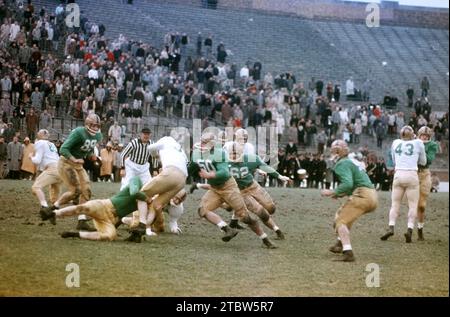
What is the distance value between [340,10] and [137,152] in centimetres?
989

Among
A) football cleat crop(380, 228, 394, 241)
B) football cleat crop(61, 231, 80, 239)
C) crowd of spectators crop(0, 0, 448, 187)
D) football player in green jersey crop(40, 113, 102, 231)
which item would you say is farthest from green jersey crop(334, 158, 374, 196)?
crowd of spectators crop(0, 0, 448, 187)

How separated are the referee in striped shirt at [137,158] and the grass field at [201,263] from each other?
2.78 ft

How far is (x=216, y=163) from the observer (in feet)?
32.2

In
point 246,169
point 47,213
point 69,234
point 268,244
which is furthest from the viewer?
point 246,169

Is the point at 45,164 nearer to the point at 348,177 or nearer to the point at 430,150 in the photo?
the point at 348,177

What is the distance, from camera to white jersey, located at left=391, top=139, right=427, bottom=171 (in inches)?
436

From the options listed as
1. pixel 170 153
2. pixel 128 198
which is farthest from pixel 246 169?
pixel 128 198

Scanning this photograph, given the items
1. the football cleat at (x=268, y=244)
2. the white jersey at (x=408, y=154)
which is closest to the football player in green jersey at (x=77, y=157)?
the football cleat at (x=268, y=244)

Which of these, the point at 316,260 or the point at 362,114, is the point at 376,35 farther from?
the point at 316,260

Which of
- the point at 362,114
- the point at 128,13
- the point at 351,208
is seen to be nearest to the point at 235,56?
the point at 362,114

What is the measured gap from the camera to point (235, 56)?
18.3 metres

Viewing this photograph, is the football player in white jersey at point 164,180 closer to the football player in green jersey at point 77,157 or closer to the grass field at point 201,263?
the grass field at point 201,263

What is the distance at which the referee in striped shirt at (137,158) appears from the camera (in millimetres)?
10516
